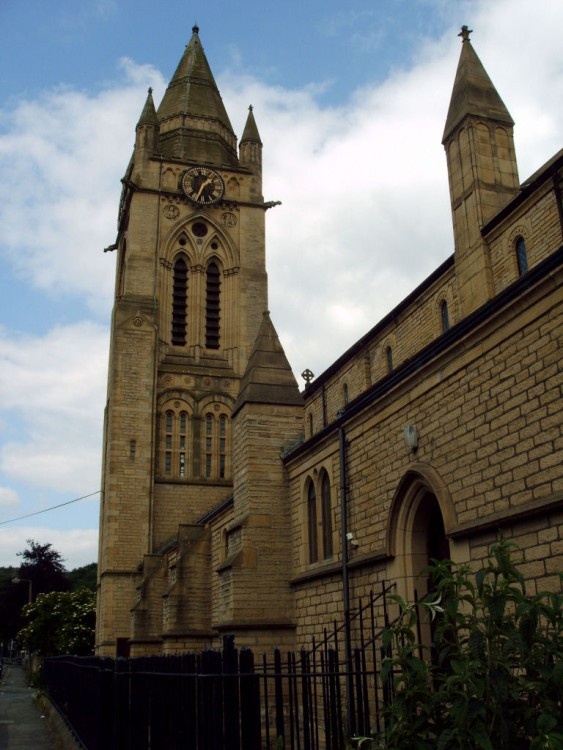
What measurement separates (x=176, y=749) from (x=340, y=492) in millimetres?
8111

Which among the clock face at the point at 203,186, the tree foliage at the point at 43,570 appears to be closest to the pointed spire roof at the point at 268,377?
the clock face at the point at 203,186

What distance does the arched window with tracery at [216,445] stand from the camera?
37.1m

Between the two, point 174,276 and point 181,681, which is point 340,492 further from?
point 174,276

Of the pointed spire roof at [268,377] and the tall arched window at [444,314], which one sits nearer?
the pointed spire roof at [268,377]

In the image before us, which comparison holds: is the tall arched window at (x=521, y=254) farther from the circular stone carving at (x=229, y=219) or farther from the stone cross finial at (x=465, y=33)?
the circular stone carving at (x=229, y=219)

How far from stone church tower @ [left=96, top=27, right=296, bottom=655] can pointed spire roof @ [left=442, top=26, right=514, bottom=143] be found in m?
20.7

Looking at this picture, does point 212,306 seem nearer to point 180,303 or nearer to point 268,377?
point 180,303

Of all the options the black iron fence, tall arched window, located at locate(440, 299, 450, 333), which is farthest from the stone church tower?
the black iron fence

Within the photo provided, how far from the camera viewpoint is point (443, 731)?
15.0 ft

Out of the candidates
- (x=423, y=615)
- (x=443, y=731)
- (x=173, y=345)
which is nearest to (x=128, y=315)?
(x=173, y=345)

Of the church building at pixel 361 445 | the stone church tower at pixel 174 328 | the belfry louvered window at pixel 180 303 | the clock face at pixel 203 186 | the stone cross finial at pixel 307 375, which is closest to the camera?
the church building at pixel 361 445

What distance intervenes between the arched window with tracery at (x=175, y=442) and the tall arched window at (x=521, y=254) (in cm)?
2365

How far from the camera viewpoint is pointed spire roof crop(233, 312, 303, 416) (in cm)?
1841

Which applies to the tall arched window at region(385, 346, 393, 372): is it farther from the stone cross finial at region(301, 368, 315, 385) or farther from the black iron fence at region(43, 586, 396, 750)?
the black iron fence at region(43, 586, 396, 750)
